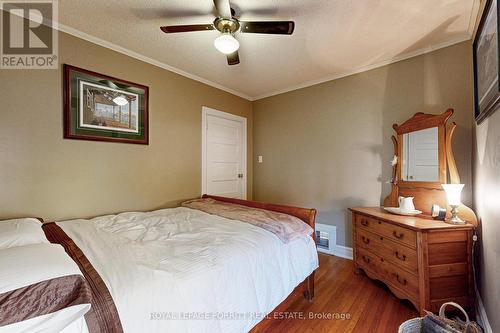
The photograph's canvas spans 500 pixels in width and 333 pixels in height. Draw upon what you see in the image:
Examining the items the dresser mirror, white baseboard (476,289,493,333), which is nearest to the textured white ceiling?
the dresser mirror

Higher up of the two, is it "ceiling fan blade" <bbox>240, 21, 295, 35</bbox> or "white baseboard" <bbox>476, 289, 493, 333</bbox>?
"ceiling fan blade" <bbox>240, 21, 295, 35</bbox>

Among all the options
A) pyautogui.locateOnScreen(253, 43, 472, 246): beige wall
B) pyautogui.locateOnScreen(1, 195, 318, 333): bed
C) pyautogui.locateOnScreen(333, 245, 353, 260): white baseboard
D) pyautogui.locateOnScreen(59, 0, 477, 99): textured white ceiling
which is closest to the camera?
pyautogui.locateOnScreen(1, 195, 318, 333): bed

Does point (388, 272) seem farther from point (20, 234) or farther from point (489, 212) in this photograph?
point (20, 234)

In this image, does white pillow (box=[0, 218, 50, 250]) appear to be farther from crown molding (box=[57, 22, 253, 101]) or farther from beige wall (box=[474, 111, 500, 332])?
beige wall (box=[474, 111, 500, 332])

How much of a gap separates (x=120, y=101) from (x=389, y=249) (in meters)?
3.04

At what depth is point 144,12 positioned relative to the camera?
70.2 inches

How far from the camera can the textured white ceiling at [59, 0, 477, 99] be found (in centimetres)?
170

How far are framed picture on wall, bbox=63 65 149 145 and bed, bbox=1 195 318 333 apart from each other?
0.91m

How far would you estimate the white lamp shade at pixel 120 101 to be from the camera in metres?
2.30

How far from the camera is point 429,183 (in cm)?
202

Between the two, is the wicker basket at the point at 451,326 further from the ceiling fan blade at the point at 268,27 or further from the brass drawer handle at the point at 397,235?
the ceiling fan blade at the point at 268,27

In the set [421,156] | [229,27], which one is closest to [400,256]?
[421,156]

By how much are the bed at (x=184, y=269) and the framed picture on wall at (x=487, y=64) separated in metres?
1.36

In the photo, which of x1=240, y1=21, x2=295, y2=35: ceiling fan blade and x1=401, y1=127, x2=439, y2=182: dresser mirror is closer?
x1=240, y1=21, x2=295, y2=35: ceiling fan blade
